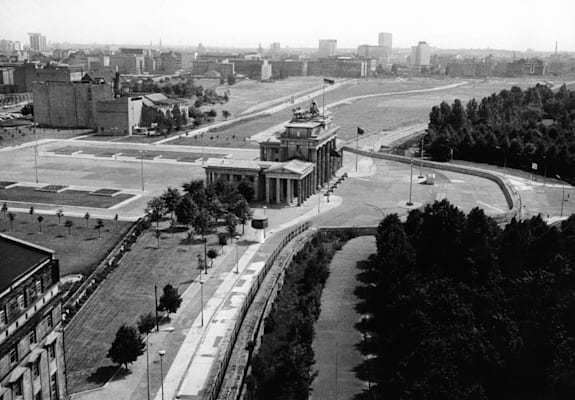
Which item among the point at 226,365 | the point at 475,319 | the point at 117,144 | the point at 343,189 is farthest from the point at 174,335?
the point at 117,144

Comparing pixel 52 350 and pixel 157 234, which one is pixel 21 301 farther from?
pixel 157 234

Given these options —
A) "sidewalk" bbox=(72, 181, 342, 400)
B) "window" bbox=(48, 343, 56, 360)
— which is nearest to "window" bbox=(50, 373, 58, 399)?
"window" bbox=(48, 343, 56, 360)

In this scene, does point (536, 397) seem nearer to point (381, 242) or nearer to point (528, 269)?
point (528, 269)

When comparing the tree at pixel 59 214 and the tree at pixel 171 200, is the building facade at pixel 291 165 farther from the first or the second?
the tree at pixel 59 214

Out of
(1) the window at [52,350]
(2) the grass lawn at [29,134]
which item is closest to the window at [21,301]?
(1) the window at [52,350]

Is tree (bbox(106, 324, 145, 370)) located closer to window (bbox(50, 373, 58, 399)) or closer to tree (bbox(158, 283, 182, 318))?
window (bbox(50, 373, 58, 399))

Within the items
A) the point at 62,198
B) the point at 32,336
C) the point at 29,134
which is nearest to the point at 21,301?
the point at 32,336
